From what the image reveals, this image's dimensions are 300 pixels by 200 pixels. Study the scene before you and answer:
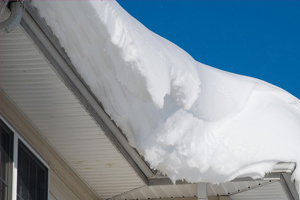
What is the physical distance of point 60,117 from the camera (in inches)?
277

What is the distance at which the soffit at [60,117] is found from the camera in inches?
239

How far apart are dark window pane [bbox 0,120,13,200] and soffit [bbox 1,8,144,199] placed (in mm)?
349

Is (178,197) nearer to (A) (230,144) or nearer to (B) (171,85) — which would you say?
(A) (230,144)

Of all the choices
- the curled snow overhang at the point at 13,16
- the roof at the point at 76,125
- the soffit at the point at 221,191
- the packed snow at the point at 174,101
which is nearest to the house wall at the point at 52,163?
the roof at the point at 76,125

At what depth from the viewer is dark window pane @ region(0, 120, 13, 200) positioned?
639 centimetres

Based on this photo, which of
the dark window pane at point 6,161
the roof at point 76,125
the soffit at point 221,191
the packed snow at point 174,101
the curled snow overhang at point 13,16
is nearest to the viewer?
the curled snow overhang at point 13,16

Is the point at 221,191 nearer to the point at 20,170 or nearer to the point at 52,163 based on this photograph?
the point at 52,163

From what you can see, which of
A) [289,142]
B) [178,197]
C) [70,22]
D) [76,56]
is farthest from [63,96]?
[178,197]

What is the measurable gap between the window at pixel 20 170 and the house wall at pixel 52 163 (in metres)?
0.11

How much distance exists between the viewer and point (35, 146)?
23.8ft

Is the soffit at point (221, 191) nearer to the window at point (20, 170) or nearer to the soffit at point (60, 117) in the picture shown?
the soffit at point (60, 117)

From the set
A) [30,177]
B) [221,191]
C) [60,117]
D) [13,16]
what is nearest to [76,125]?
[60,117]

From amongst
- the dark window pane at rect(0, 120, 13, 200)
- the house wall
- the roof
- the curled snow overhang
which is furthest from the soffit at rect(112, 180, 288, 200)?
the curled snow overhang

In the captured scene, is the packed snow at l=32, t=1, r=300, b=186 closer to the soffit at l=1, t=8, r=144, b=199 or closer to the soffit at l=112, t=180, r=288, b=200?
the soffit at l=1, t=8, r=144, b=199
